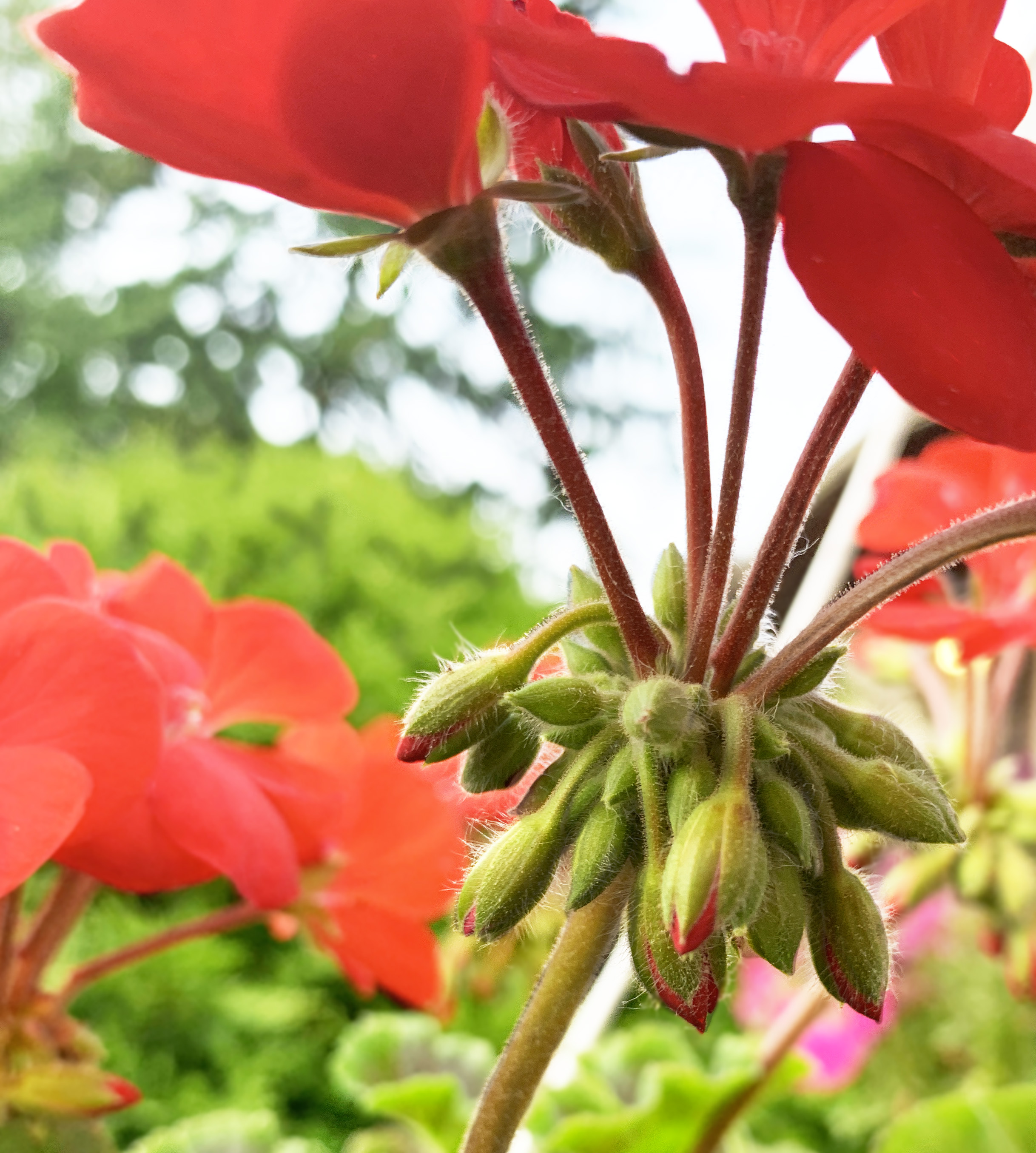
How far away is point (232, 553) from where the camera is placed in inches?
72.0

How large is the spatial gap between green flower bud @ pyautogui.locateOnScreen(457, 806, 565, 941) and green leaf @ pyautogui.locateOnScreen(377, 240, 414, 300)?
13 centimetres

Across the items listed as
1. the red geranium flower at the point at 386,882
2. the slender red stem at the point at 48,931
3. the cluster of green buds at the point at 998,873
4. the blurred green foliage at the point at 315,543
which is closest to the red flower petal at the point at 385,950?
the red geranium flower at the point at 386,882

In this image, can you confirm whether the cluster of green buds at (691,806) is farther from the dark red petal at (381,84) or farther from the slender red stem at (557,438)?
the dark red petal at (381,84)

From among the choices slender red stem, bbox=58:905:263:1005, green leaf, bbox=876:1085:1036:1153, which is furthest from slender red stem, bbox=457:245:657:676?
green leaf, bbox=876:1085:1036:1153

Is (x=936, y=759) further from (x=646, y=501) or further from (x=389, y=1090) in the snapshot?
(x=389, y=1090)

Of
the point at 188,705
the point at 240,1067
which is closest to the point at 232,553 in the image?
the point at 240,1067

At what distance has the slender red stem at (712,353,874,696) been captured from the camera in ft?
0.97

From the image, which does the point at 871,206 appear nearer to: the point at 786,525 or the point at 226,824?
the point at 786,525

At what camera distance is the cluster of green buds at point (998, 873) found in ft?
2.37

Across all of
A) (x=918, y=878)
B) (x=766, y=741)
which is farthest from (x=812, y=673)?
(x=918, y=878)

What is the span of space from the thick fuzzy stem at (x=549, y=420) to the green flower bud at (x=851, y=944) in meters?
0.07

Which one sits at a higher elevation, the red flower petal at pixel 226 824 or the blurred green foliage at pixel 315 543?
the red flower petal at pixel 226 824

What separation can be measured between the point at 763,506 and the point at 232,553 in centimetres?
132

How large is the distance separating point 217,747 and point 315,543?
158 cm
